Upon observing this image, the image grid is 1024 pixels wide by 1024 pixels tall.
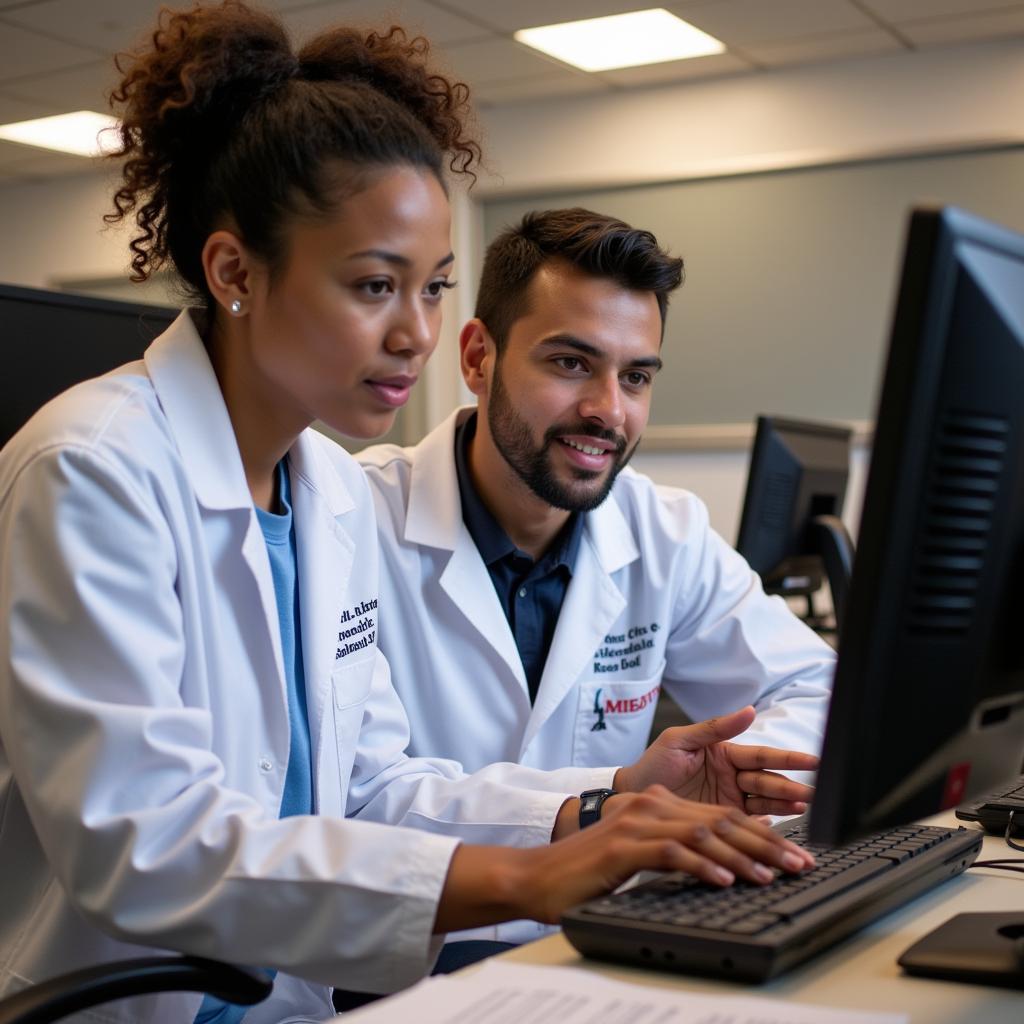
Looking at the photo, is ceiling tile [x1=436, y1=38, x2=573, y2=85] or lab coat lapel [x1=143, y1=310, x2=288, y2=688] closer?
lab coat lapel [x1=143, y1=310, x2=288, y2=688]

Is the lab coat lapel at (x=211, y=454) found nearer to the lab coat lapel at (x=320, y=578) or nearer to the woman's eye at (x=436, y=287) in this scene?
the lab coat lapel at (x=320, y=578)

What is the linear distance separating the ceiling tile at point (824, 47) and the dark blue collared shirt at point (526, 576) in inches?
155

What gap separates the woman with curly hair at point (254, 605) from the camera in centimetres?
95

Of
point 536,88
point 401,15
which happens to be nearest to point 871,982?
point 401,15

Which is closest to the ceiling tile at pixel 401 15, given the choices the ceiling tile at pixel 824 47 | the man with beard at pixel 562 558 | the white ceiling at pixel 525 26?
the white ceiling at pixel 525 26

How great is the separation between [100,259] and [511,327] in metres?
6.03

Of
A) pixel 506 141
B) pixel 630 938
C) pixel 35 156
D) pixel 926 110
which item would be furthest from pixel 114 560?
pixel 35 156

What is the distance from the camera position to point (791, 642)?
76.7 inches

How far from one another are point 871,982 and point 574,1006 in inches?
8.0

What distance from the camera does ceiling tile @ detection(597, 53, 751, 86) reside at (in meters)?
5.49

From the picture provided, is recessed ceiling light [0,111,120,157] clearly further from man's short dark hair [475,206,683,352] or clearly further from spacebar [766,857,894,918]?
spacebar [766,857,894,918]

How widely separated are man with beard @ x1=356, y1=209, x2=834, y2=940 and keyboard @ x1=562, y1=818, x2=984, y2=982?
28.1 inches

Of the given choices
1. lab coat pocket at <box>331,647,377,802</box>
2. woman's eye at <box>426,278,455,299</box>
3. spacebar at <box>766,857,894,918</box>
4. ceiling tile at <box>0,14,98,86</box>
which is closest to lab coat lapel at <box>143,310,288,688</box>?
lab coat pocket at <box>331,647,377,802</box>

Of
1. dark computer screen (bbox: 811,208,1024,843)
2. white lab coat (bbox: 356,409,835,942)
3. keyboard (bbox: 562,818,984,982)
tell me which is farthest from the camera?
white lab coat (bbox: 356,409,835,942)
